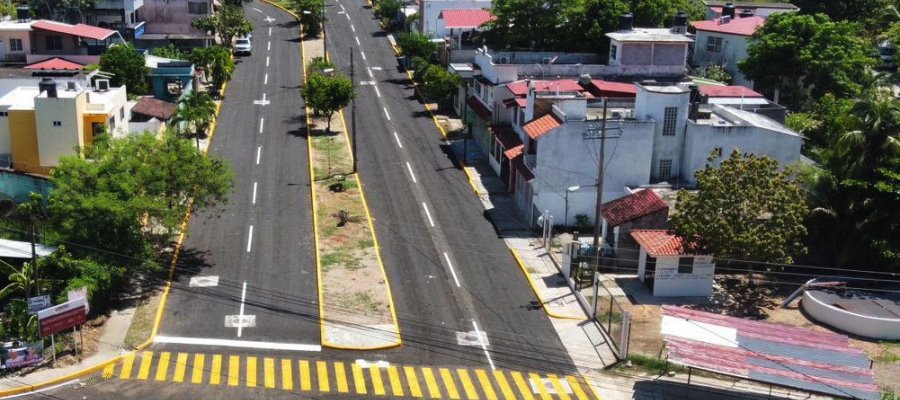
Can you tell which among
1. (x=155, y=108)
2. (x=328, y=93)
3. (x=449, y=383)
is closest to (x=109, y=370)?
(x=449, y=383)

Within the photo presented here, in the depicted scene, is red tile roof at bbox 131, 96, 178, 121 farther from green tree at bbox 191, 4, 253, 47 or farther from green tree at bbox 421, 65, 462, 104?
green tree at bbox 191, 4, 253, 47

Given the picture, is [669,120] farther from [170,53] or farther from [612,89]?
[170,53]

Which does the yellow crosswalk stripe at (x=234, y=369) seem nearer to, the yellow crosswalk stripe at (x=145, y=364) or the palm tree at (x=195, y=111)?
the yellow crosswalk stripe at (x=145, y=364)

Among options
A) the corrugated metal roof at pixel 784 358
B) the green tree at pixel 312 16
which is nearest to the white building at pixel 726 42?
the green tree at pixel 312 16

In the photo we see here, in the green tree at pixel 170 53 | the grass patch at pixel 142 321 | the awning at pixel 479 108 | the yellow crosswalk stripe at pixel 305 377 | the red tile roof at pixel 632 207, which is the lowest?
the yellow crosswalk stripe at pixel 305 377

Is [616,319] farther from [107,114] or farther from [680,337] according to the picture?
[107,114]

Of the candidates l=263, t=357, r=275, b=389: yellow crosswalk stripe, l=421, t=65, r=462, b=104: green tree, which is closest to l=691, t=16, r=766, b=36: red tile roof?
l=421, t=65, r=462, b=104: green tree

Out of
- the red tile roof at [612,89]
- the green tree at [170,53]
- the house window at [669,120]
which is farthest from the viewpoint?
the green tree at [170,53]
